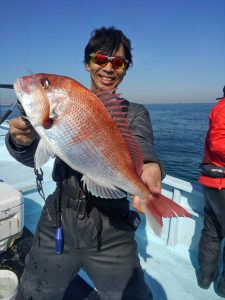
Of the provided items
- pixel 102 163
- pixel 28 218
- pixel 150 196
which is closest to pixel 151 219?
pixel 150 196

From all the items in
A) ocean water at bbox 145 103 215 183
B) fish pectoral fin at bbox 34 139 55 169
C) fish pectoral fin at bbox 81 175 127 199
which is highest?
fish pectoral fin at bbox 34 139 55 169

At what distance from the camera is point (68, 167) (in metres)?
2.51

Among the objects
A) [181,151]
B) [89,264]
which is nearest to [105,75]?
[89,264]

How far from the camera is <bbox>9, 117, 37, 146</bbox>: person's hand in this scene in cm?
202

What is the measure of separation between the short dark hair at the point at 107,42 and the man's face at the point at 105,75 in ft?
0.28

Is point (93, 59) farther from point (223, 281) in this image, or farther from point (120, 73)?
point (223, 281)

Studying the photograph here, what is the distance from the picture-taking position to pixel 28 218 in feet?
16.3

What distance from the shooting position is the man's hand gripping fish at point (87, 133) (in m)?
1.77

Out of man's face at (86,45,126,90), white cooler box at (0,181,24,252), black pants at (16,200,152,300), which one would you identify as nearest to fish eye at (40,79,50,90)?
man's face at (86,45,126,90)

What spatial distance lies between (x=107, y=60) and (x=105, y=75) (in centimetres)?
14

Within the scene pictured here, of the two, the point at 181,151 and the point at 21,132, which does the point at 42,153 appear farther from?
the point at 181,151

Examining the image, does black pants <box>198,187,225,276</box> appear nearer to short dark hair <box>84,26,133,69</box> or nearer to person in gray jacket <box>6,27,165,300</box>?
person in gray jacket <box>6,27,165,300</box>

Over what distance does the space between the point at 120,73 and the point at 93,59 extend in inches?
11.6

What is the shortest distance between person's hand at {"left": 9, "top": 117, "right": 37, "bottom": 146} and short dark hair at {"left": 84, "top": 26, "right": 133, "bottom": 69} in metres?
1.08
